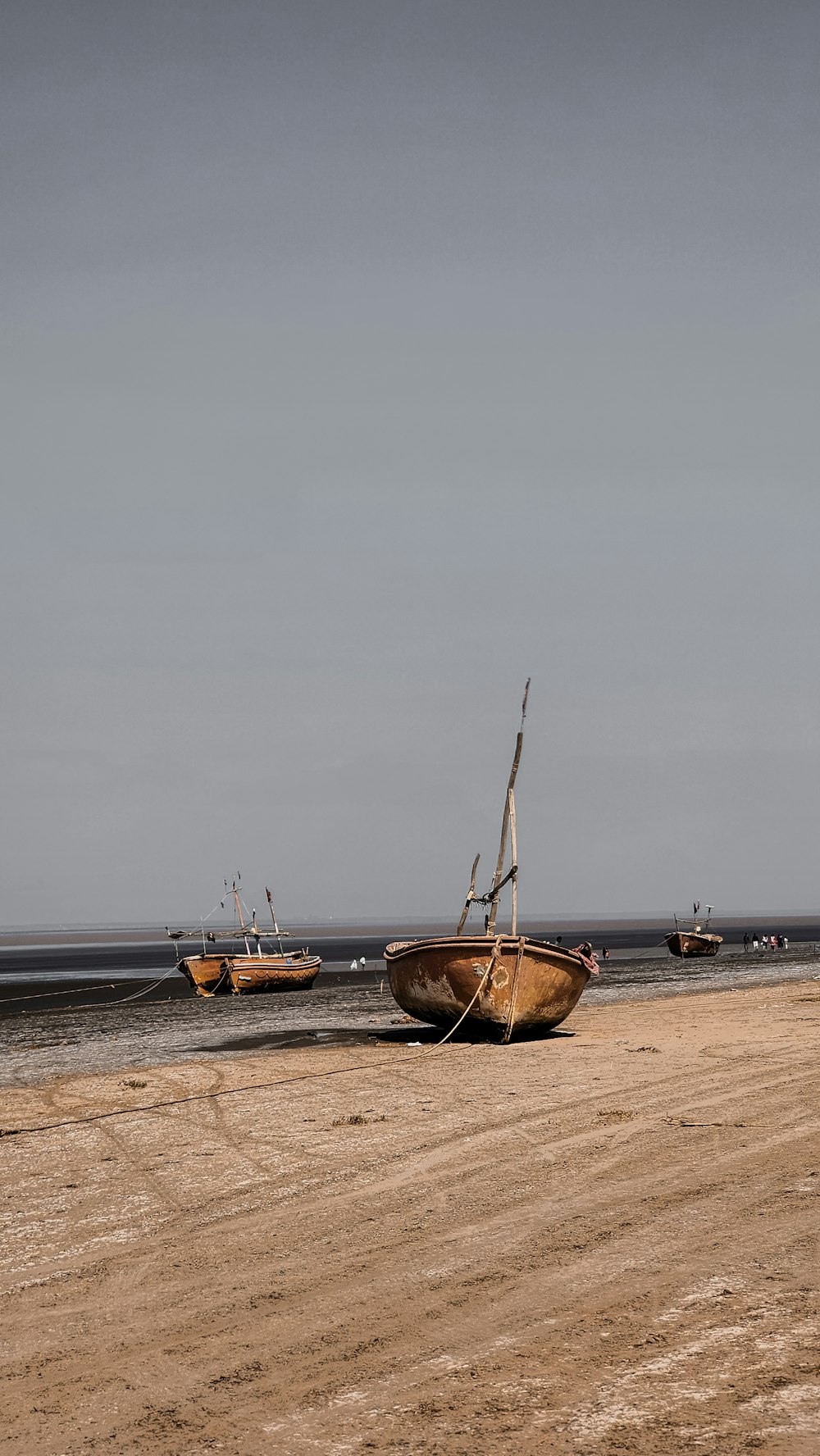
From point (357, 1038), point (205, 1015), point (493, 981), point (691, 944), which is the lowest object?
point (205, 1015)

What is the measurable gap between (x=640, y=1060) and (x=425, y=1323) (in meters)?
11.0

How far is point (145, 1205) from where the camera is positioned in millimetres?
9219

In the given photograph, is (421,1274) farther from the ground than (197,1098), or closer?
farther from the ground

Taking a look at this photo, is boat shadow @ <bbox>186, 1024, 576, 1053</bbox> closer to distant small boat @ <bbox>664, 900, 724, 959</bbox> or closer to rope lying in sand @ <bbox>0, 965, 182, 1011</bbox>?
rope lying in sand @ <bbox>0, 965, 182, 1011</bbox>

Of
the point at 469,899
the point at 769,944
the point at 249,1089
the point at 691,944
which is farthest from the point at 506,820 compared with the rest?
the point at 769,944

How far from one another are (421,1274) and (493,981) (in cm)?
1240

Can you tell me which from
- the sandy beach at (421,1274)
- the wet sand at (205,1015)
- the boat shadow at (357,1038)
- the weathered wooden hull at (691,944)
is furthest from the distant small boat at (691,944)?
the sandy beach at (421,1274)

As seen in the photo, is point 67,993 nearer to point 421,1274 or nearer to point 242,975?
point 242,975

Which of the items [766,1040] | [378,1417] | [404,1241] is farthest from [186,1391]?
[766,1040]

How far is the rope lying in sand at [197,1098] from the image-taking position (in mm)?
13227

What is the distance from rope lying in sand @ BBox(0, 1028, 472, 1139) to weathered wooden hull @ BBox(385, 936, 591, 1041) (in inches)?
70.3

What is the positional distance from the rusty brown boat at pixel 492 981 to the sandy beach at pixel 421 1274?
17.0 feet

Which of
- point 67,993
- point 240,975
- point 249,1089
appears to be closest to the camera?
point 249,1089

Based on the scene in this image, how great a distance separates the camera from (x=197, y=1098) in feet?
48.8
